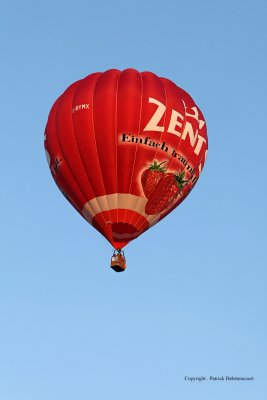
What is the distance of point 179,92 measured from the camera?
162ft

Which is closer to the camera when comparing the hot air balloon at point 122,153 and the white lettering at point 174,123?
the hot air balloon at point 122,153

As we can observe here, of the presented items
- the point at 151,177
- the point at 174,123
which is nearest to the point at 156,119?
the point at 174,123

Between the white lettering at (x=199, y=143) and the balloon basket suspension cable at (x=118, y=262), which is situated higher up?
the white lettering at (x=199, y=143)

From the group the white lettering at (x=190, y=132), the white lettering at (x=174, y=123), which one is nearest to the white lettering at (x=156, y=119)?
the white lettering at (x=174, y=123)

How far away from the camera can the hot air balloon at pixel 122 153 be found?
47000mm

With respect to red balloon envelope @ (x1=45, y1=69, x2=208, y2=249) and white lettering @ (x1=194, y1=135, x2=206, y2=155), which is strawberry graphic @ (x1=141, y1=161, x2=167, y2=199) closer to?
red balloon envelope @ (x1=45, y1=69, x2=208, y2=249)

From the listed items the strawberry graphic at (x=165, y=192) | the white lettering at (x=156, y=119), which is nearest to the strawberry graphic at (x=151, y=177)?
the strawberry graphic at (x=165, y=192)

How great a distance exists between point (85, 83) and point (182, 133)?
4524 mm

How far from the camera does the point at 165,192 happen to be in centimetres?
4772

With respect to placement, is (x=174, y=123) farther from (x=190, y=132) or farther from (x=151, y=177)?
(x=151, y=177)

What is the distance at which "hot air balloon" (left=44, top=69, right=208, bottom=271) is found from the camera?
154 ft

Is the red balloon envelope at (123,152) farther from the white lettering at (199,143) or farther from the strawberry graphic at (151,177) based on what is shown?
the white lettering at (199,143)

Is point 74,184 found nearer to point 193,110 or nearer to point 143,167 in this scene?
point 143,167

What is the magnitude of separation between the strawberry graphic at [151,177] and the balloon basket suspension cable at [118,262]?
2.53 meters
